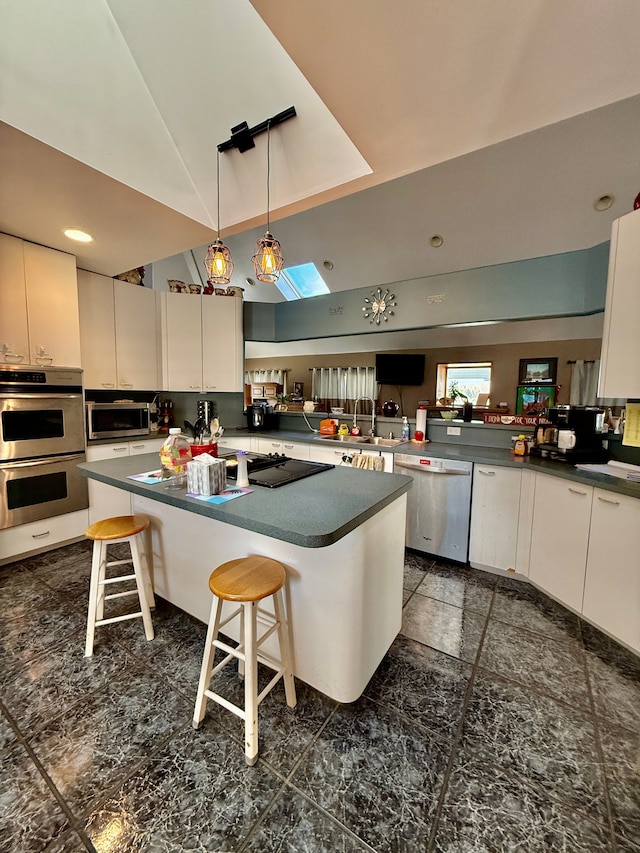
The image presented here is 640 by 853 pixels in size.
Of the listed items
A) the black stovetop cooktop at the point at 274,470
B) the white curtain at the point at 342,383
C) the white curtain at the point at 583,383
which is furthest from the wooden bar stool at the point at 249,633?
the white curtain at the point at 583,383

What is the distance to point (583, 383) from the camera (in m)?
5.54

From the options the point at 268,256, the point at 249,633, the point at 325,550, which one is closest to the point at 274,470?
the point at 325,550

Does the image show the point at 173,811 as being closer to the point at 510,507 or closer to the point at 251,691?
the point at 251,691

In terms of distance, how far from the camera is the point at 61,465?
9.26ft

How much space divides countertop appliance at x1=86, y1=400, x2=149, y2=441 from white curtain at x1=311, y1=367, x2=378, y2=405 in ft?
14.7

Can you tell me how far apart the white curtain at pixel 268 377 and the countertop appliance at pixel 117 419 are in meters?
4.46

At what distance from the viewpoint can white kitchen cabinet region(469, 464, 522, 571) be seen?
7.98 ft

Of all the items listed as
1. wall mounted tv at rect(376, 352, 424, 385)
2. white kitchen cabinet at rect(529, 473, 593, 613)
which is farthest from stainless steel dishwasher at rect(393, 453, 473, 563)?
wall mounted tv at rect(376, 352, 424, 385)

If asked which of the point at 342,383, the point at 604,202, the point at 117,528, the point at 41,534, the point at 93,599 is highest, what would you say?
the point at 604,202

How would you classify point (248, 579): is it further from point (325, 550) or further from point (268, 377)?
point (268, 377)

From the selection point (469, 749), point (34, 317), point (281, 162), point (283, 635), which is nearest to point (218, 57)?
point (281, 162)

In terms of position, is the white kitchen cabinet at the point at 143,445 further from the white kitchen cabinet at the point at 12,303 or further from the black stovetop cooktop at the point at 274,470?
the black stovetop cooktop at the point at 274,470

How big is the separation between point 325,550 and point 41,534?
272 centimetres

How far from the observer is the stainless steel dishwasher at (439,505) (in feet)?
8.55
